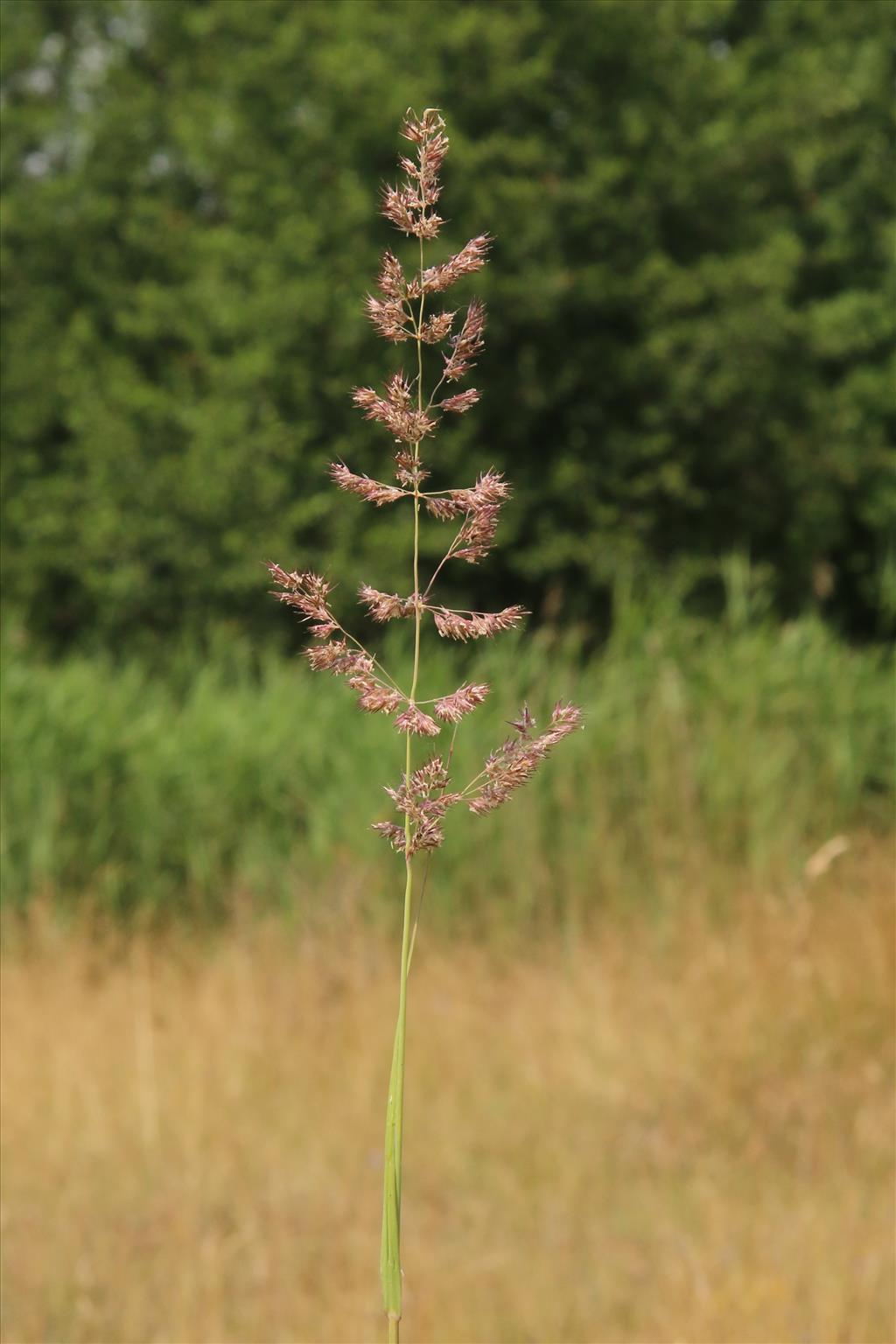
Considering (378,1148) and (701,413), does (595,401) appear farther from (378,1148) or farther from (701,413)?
(378,1148)

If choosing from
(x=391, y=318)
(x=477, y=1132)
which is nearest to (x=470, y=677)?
(x=477, y=1132)

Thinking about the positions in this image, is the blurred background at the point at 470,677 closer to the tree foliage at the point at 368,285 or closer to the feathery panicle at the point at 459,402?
the tree foliage at the point at 368,285

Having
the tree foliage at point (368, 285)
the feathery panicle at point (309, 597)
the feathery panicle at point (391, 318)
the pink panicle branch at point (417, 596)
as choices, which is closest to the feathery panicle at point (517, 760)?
the pink panicle branch at point (417, 596)

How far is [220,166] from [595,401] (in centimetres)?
417

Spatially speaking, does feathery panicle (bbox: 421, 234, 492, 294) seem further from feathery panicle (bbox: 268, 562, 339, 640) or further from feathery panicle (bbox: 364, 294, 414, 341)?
feathery panicle (bbox: 268, 562, 339, 640)

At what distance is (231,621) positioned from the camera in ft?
48.7

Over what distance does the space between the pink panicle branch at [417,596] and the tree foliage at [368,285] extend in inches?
479

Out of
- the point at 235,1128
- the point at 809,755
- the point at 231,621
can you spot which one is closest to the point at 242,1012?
the point at 235,1128

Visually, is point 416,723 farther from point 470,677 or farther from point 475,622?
point 470,677

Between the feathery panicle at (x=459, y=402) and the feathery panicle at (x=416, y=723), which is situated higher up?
the feathery panicle at (x=459, y=402)

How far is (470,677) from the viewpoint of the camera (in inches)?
299

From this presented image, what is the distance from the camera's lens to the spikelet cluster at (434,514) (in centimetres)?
88

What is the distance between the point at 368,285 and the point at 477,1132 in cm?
1048

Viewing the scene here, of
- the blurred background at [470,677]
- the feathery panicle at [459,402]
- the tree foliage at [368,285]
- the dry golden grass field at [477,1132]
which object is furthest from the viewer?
the tree foliage at [368,285]
